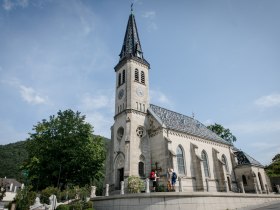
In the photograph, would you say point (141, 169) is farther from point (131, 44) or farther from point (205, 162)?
point (131, 44)

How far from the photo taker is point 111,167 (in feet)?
91.1

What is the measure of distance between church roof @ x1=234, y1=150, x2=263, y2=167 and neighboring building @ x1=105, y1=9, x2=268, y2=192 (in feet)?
0.54

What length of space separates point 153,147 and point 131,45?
57.3ft

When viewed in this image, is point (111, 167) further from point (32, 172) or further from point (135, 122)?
point (32, 172)

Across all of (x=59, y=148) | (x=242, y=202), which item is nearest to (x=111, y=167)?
(x=59, y=148)

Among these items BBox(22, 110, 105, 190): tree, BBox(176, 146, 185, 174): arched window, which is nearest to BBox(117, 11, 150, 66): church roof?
BBox(22, 110, 105, 190): tree

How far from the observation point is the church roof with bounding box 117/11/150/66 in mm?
33062

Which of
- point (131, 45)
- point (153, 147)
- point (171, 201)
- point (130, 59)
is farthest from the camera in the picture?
point (131, 45)

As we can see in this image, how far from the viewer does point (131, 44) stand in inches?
1371

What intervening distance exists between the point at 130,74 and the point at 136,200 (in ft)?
60.3

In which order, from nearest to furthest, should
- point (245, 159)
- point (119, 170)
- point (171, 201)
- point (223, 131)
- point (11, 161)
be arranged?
point (171, 201) → point (119, 170) → point (245, 159) → point (223, 131) → point (11, 161)

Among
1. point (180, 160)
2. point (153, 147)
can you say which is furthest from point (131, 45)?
point (180, 160)

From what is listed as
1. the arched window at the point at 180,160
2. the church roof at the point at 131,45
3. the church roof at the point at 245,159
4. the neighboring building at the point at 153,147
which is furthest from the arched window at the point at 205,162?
the church roof at the point at 131,45

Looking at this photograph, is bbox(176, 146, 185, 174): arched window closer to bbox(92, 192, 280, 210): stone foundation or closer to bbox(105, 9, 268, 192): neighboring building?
bbox(105, 9, 268, 192): neighboring building
